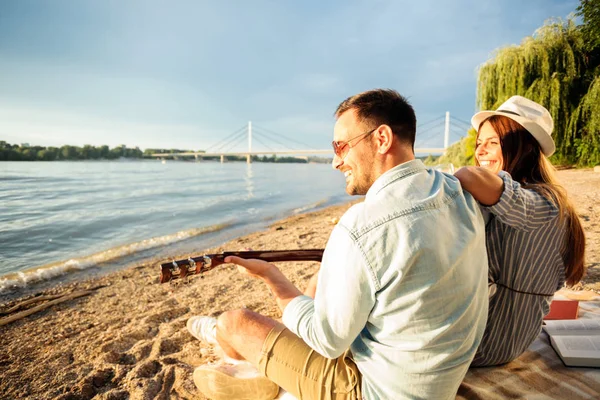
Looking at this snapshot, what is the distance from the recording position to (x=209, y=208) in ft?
43.4

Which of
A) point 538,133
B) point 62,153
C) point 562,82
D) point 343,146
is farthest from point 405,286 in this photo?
point 62,153

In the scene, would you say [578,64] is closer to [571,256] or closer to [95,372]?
[571,256]

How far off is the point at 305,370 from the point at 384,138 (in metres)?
1.11

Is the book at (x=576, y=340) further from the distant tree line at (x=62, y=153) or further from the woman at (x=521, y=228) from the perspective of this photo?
the distant tree line at (x=62, y=153)

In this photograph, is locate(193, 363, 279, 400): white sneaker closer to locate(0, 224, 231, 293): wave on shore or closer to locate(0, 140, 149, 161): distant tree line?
locate(0, 224, 231, 293): wave on shore

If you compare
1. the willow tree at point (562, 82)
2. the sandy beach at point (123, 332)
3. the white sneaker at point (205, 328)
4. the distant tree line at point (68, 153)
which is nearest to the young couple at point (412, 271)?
the white sneaker at point (205, 328)

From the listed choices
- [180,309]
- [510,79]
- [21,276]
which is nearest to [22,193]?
[21,276]

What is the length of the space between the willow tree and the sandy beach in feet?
29.9

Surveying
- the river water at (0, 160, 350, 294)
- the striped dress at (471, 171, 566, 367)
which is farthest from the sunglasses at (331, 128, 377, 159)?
the river water at (0, 160, 350, 294)

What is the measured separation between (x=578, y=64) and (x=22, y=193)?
24380mm

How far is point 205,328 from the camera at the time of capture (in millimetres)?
2584

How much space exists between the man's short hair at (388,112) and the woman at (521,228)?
27cm

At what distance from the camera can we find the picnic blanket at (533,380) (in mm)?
1636

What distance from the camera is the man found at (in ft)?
3.40
